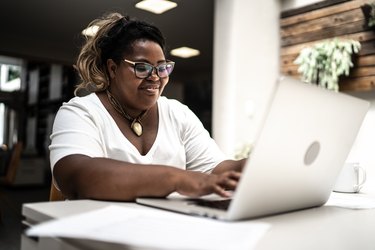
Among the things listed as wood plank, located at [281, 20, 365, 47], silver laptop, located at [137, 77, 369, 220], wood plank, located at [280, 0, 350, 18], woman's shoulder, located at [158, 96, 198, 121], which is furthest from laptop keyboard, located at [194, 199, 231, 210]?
wood plank, located at [280, 0, 350, 18]

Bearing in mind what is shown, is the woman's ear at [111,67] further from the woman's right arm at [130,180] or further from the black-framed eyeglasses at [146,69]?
the woman's right arm at [130,180]

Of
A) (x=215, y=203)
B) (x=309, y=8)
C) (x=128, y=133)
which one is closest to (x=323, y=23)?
(x=309, y=8)

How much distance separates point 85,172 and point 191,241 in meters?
0.37

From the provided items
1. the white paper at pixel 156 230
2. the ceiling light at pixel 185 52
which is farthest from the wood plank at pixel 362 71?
the ceiling light at pixel 185 52

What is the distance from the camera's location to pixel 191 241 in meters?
0.43

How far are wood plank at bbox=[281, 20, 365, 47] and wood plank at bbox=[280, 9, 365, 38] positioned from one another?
0.02 meters

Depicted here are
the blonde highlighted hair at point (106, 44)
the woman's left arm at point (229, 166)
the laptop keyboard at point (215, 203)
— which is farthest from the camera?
the blonde highlighted hair at point (106, 44)

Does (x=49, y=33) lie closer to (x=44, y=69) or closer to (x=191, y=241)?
(x=44, y=69)

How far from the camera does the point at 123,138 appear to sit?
3.28 ft

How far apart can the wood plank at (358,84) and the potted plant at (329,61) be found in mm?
57

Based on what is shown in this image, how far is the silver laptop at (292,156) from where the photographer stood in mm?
505

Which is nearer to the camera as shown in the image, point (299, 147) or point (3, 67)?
point (299, 147)

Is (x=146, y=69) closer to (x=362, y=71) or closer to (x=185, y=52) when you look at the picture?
(x=362, y=71)

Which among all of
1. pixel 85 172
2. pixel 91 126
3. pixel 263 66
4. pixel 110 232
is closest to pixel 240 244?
pixel 110 232
